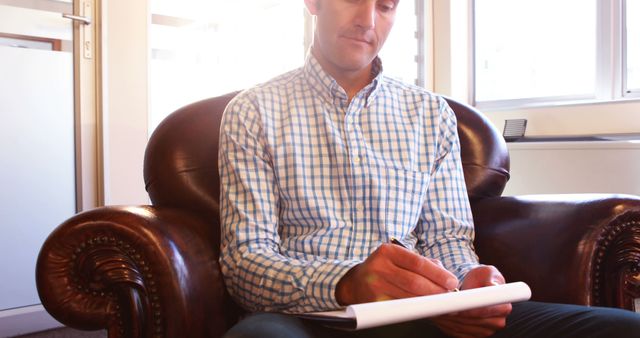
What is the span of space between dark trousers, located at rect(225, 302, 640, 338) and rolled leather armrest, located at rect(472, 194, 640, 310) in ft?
0.68

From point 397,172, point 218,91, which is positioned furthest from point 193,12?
point 397,172

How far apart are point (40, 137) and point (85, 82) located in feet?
0.95

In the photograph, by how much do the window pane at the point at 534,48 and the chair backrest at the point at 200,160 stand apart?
177 centimetres

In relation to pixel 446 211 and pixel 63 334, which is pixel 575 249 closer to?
pixel 446 211

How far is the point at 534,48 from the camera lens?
336 cm

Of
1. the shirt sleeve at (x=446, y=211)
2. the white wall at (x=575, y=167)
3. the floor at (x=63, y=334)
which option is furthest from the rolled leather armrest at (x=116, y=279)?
the white wall at (x=575, y=167)

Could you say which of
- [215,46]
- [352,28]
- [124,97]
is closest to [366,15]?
[352,28]

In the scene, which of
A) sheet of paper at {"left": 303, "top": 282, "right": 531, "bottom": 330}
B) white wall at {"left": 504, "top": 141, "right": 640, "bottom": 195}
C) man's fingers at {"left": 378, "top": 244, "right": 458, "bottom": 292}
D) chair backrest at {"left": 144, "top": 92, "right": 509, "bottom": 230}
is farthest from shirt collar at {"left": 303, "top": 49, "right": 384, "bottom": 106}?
white wall at {"left": 504, "top": 141, "right": 640, "bottom": 195}

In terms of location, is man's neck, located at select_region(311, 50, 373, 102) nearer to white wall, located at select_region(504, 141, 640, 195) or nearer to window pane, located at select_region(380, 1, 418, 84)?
white wall, located at select_region(504, 141, 640, 195)

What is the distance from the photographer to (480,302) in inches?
27.4

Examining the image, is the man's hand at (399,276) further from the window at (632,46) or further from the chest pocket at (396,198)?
the window at (632,46)

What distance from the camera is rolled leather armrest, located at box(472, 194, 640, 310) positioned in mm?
1139

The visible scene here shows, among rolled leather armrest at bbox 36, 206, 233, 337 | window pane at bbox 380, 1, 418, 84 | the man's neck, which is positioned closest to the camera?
rolled leather armrest at bbox 36, 206, 233, 337

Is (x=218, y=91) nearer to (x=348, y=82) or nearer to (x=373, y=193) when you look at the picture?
(x=348, y=82)
